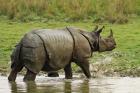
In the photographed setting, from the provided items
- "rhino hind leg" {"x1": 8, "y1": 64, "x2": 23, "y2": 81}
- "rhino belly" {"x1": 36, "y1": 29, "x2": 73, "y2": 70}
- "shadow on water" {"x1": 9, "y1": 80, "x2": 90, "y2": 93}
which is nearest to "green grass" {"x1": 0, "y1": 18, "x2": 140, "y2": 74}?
"rhino belly" {"x1": 36, "y1": 29, "x2": 73, "y2": 70}

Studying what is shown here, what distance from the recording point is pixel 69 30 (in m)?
16.0

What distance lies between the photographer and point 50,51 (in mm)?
15117

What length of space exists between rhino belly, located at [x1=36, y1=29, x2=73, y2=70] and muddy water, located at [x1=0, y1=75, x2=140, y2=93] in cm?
39

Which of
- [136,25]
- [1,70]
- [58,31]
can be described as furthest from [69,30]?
[136,25]

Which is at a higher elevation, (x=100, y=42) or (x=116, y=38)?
(x=100, y=42)

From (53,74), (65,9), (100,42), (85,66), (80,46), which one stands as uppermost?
(80,46)

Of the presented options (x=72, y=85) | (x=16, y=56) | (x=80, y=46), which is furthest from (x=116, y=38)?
(x=72, y=85)

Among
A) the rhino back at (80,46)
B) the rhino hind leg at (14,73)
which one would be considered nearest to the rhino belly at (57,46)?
the rhino back at (80,46)

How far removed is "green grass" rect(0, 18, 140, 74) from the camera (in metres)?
18.1

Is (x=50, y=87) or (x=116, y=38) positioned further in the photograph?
→ (x=116, y=38)

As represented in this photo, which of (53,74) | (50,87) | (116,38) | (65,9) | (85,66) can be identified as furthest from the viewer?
(65,9)

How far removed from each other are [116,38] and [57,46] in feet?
22.2

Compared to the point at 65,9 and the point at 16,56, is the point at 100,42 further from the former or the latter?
the point at 65,9

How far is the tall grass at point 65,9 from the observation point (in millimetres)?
26556
